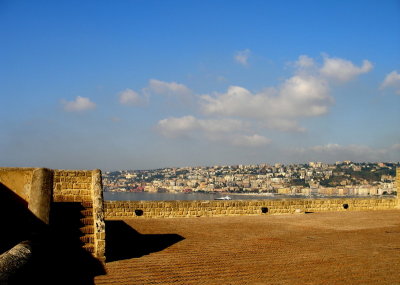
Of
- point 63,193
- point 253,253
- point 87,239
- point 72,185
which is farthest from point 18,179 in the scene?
point 253,253

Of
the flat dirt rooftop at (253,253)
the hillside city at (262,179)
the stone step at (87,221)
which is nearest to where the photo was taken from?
the flat dirt rooftop at (253,253)

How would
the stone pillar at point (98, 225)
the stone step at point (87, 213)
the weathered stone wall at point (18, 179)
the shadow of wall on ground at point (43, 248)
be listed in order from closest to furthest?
the shadow of wall on ground at point (43, 248) < the stone pillar at point (98, 225) < the stone step at point (87, 213) < the weathered stone wall at point (18, 179)

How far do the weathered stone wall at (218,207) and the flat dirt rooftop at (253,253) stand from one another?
2336 millimetres

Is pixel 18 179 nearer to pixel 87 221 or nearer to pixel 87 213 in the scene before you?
pixel 87 213

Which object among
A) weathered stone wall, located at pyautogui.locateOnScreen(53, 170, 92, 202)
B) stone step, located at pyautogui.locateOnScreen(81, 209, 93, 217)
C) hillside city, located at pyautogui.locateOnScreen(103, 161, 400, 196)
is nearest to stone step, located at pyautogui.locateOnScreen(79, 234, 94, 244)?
stone step, located at pyautogui.locateOnScreen(81, 209, 93, 217)

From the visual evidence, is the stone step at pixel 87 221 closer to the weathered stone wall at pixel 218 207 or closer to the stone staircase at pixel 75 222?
the stone staircase at pixel 75 222

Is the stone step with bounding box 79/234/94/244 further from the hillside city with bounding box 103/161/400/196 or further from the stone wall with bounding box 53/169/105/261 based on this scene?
the hillside city with bounding box 103/161/400/196

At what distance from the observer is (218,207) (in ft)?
56.7

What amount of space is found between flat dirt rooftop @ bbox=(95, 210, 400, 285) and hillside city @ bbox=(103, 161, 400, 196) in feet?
265

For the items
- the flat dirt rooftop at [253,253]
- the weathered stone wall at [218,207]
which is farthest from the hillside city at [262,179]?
the flat dirt rooftop at [253,253]

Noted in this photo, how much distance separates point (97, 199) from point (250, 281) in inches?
146

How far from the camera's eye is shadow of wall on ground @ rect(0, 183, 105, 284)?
561cm

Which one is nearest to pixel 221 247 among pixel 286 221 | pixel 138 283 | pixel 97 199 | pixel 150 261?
pixel 150 261

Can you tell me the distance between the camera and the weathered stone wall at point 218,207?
53.0 feet
